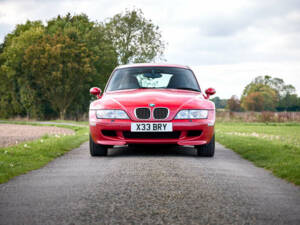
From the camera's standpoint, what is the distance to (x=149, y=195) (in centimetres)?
418

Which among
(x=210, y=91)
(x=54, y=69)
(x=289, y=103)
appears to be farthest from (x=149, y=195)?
(x=289, y=103)

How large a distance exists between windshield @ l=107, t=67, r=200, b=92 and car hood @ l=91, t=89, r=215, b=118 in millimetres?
558

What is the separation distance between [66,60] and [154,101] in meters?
40.0

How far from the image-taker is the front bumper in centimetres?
697

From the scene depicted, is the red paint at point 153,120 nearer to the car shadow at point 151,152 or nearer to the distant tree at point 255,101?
the car shadow at point 151,152

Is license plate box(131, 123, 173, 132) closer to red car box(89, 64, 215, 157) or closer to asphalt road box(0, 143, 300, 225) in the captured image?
red car box(89, 64, 215, 157)

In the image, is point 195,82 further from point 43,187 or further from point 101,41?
point 101,41

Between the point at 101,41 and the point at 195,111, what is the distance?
43574 mm

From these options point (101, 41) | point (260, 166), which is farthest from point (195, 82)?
point (101, 41)

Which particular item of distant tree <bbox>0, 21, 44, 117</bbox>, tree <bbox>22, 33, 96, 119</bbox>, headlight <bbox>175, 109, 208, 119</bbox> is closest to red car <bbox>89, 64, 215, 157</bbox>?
headlight <bbox>175, 109, 208, 119</bbox>

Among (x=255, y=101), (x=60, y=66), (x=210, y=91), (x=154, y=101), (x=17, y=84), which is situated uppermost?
(x=60, y=66)

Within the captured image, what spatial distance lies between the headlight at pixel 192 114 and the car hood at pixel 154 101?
5 centimetres

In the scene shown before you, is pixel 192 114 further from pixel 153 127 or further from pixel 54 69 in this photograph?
pixel 54 69

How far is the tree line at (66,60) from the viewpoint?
4562 cm
